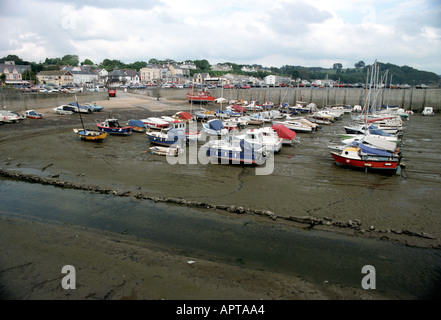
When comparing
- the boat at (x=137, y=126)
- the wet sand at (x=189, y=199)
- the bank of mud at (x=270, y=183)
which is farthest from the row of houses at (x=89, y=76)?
the wet sand at (x=189, y=199)

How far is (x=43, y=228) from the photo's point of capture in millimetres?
12609

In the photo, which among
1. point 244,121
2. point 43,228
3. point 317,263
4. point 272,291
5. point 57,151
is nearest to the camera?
point 272,291

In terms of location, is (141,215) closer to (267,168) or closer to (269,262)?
(269,262)

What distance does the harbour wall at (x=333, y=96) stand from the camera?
57969mm

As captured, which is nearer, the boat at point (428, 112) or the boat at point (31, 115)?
the boat at point (31, 115)

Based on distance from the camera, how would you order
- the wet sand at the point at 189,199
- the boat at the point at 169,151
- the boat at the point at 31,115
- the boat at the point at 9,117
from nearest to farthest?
1. the wet sand at the point at 189,199
2. the boat at the point at 169,151
3. the boat at the point at 9,117
4. the boat at the point at 31,115

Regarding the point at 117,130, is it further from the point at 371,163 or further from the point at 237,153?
the point at 371,163

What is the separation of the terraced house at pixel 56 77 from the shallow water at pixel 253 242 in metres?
97.9

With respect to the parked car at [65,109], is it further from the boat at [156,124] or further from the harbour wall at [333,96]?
the harbour wall at [333,96]

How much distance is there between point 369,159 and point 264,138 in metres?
9.13

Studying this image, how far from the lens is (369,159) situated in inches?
788

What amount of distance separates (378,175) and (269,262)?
13.3 metres

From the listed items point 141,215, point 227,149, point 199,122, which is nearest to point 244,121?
point 199,122

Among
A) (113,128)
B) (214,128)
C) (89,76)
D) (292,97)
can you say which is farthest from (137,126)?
(89,76)
